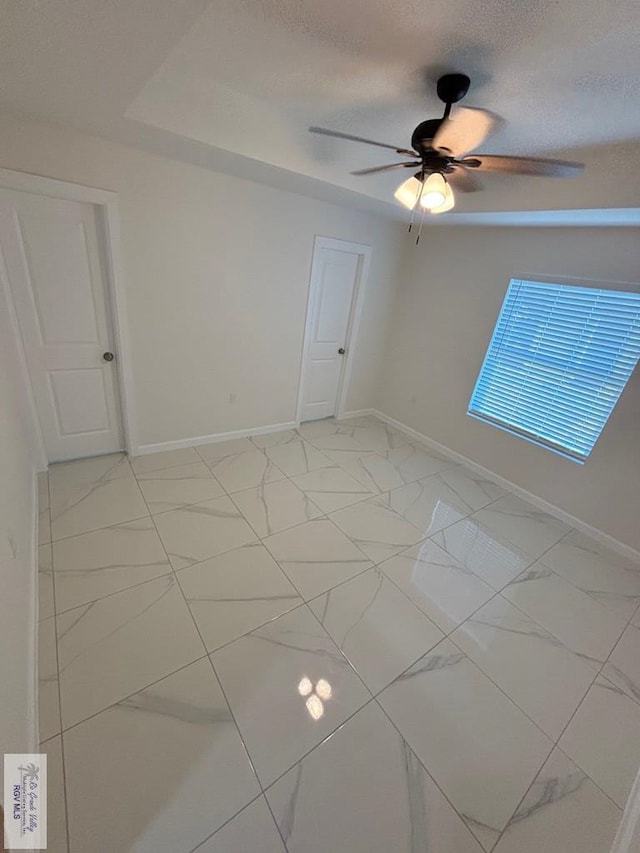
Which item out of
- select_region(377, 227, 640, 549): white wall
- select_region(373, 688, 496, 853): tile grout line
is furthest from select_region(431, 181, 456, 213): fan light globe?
select_region(373, 688, 496, 853): tile grout line

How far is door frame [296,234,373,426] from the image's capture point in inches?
131

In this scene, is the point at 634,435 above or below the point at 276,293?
below

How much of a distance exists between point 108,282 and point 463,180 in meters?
2.49

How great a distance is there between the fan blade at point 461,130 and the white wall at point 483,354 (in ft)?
5.06

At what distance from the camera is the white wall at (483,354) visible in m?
2.60

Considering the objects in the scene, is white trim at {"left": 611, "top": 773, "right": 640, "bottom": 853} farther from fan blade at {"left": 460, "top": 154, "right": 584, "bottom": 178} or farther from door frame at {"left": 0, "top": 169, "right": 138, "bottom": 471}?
door frame at {"left": 0, "top": 169, "right": 138, "bottom": 471}

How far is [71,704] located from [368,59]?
9.93 feet

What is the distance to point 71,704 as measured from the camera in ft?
4.52

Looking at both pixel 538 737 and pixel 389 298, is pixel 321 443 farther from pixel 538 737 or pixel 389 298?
pixel 538 737

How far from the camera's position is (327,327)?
3.78 m

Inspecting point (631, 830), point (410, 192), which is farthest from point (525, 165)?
point (631, 830)

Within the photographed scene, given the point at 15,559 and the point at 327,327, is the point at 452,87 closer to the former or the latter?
the point at 327,327

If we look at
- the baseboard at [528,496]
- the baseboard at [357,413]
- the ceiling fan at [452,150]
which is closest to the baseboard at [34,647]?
the ceiling fan at [452,150]

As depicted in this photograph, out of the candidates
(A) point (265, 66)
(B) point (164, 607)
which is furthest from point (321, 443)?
(A) point (265, 66)
